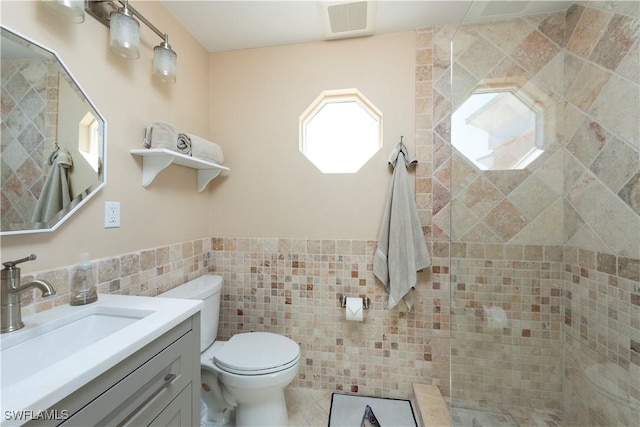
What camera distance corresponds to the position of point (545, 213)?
137cm

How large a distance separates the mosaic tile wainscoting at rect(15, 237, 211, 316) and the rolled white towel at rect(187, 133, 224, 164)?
54 cm

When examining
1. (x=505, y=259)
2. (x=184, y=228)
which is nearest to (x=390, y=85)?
(x=505, y=259)

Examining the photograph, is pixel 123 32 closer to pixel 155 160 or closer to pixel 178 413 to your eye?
pixel 155 160

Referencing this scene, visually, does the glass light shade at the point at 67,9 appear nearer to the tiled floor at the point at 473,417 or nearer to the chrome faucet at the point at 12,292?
the chrome faucet at the point at 12,292

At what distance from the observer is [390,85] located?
167cm

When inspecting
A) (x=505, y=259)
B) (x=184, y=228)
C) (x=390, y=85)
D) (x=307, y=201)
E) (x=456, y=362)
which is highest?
(x=390, y=85)

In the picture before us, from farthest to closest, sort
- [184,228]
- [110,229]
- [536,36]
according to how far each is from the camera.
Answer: [184,228] → [536,36] → [110,229]

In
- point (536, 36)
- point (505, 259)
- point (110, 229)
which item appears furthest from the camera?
point (505, 259)

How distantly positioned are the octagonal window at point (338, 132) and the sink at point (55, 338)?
4.31 feet

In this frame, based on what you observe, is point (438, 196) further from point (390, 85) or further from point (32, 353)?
point (32, 353)

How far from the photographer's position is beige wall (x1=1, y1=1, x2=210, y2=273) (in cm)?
90

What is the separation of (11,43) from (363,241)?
1.68 metres

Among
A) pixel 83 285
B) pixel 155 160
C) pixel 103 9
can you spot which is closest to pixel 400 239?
pixel 155 160

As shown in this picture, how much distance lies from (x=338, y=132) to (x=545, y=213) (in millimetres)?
1336
